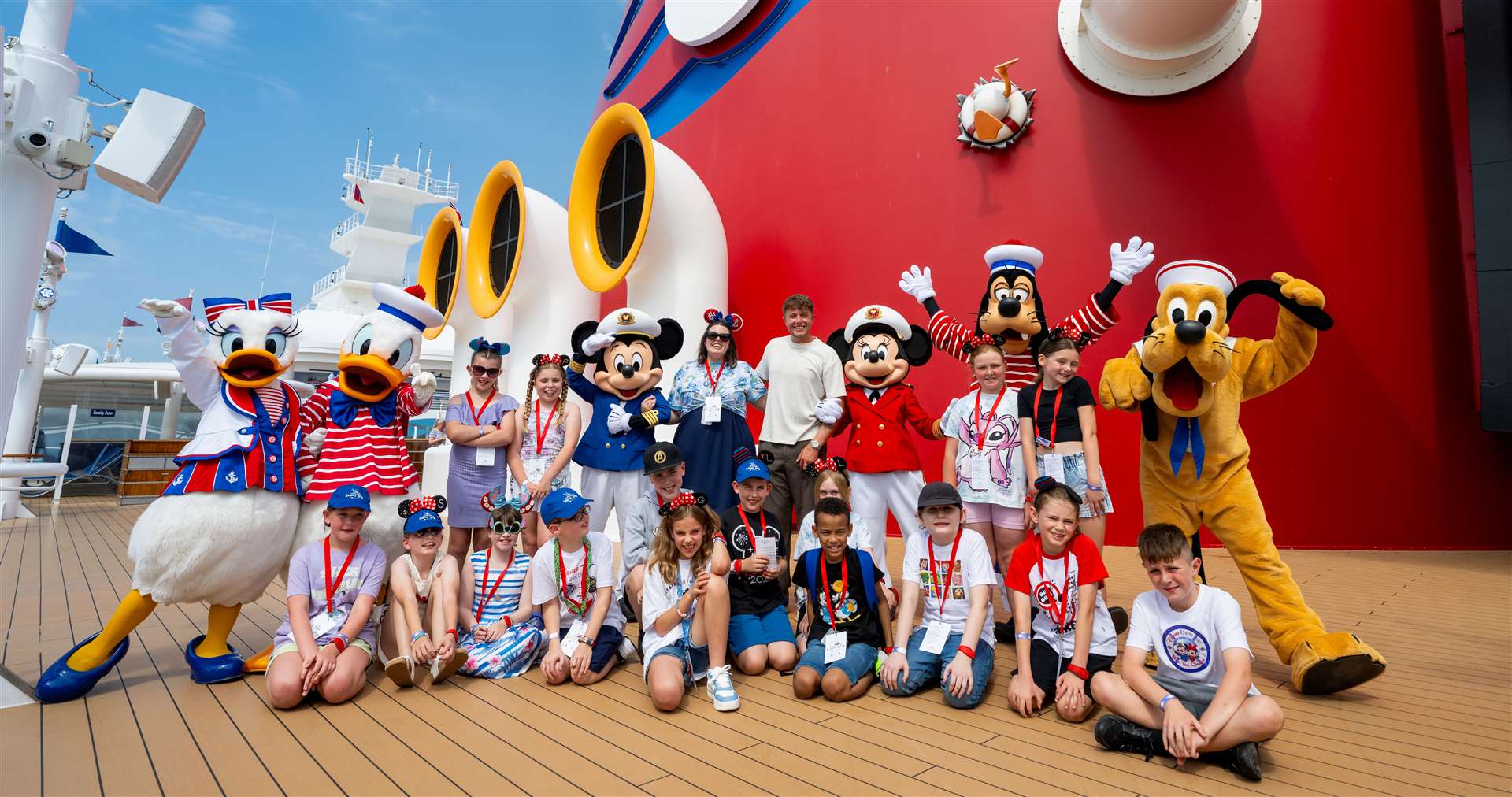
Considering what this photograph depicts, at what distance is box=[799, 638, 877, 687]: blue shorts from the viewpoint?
9.01 feet

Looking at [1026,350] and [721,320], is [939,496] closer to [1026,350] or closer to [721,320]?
[1026,350]

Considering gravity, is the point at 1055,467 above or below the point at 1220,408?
below

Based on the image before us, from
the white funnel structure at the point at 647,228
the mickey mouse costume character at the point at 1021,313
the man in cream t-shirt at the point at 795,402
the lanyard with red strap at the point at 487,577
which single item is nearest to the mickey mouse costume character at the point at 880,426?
the man in cream t-shirt at the point at 795,402

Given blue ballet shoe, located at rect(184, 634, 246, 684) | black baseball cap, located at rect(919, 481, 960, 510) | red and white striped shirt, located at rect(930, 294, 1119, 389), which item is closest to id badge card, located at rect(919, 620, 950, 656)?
black baseball cap, located at rect(919, 481, 960, 510)

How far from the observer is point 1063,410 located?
10.3 feet

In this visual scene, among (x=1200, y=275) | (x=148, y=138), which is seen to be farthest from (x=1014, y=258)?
(x=148, y=138)

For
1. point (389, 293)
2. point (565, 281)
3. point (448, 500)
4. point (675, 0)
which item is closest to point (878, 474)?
point (448, 500)

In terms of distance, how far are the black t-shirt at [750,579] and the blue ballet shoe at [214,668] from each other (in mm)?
1877

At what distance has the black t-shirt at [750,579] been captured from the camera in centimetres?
317

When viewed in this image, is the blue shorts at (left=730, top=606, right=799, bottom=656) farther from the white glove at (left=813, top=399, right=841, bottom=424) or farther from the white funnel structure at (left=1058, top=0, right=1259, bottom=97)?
the white funnel structure at (left=1058, top=0, right=1259, bottom=97)

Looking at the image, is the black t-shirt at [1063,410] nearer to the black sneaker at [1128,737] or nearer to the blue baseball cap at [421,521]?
the black sneaker at [1128,737]

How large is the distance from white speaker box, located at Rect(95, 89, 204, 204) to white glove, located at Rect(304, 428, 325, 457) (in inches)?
47.7

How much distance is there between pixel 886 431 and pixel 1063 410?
2.63 ft

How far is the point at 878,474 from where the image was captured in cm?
364
